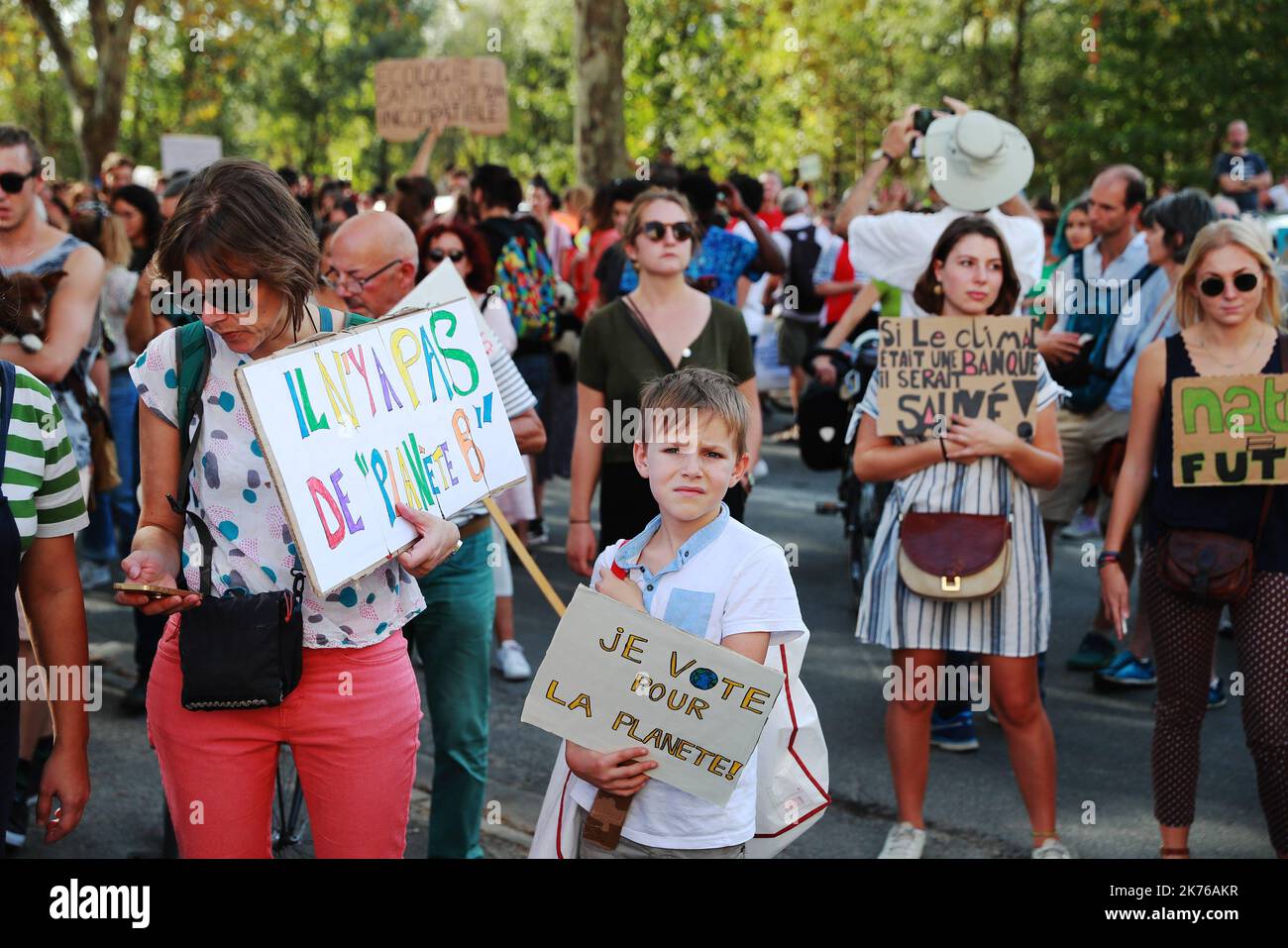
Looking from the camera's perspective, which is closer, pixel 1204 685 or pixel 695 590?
pixel 695 590

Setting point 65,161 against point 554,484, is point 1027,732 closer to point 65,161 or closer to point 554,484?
point 554,484

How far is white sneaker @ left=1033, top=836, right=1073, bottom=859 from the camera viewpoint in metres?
4.49

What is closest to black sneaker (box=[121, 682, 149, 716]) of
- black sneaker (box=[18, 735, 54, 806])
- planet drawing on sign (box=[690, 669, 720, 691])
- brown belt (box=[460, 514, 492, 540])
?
black sneaker (box=[18, 735, 54, 806])

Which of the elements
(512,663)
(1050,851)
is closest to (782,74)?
(512,663)

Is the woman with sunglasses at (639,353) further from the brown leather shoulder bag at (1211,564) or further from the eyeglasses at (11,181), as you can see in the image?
the eyeglasses at (11,181)

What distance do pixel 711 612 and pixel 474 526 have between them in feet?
4.81

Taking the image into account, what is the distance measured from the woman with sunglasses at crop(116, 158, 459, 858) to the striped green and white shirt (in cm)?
14

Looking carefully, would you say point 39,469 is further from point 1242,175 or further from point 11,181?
point 1242,175

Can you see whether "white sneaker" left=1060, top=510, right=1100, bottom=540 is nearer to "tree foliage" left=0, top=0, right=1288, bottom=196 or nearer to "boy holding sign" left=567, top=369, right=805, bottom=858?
"boy holding sign" left=567, top=369, right=805, bottom=858

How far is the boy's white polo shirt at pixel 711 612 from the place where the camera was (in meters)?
2.94


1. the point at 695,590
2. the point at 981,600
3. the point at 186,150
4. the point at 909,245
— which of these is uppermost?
the point at 186,150

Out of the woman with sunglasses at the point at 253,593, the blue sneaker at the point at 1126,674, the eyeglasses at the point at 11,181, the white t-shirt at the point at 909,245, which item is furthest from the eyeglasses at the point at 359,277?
the blue sneaker at the point at 1126,674

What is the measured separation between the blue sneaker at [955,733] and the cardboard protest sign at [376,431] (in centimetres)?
324

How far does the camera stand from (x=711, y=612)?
2.96 m
